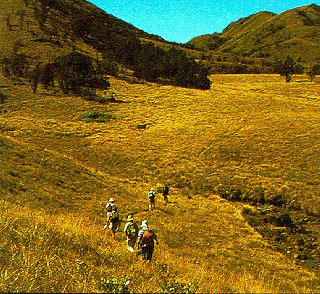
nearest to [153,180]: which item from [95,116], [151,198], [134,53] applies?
[151,198]

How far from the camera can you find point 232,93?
75500mm

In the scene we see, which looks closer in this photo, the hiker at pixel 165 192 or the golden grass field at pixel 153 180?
the golden grass field at pixel 153 180

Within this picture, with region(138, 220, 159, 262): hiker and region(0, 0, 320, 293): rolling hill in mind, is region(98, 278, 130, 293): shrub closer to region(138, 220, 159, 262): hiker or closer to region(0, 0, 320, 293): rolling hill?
region(0, 0, 320, 293): rolling hill

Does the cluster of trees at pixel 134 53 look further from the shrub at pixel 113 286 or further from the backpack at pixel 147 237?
the shrub at pixel 113 286

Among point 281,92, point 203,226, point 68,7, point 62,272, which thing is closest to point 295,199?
point 203,226

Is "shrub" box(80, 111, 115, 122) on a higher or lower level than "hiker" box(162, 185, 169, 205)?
higher

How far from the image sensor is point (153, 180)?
35.2m

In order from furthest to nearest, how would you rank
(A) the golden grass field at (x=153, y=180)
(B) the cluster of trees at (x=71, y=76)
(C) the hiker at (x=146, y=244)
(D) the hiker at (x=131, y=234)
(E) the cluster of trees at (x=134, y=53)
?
(E) the cluster of trees at (x=134, y=53), (B) the cluster of trees at (x=71, y=76), (D) the hiker at (x=131, y=234), (C) the hiker at (x=146, y=244), (A) the golden grass field at (x=153, y=180)

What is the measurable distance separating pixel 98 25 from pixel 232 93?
72163mm

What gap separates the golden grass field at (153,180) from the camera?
636cm

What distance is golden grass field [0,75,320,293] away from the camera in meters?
6.36

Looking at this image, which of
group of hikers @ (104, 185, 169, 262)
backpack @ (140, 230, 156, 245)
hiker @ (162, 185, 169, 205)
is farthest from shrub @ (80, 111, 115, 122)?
backpack @ (140, 230, 156, 245)

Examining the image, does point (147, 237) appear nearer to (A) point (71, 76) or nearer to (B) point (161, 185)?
(B) point (161, 185)

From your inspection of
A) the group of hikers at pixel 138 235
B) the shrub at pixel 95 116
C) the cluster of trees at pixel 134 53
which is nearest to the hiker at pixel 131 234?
the group of hikers at pixel 138 235
